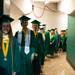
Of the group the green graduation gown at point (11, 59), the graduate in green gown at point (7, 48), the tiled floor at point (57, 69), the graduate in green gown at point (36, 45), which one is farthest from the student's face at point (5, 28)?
the tiled floor at point (57, 69)

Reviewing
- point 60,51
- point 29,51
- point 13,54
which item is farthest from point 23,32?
point 60,51

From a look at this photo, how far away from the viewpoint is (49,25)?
18266 mm

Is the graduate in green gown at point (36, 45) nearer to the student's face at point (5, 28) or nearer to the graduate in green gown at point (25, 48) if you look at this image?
the graduate in green gown at point (25, 48)

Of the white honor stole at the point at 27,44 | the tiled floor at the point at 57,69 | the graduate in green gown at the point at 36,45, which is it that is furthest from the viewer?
the tiled floor at the point at 57,69

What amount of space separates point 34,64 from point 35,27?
1.29 meters

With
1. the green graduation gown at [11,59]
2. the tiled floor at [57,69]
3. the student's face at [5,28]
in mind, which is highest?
the student's face at [5,28]

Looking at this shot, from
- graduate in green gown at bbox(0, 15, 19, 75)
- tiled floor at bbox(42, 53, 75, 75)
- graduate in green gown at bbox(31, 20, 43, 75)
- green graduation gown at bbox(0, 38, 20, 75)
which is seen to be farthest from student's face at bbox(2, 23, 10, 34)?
tiled floor at bbox(42, 53, 75, 75)

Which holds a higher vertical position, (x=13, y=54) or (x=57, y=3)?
(x=57, y=3)

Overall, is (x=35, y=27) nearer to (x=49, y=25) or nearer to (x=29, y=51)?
(x=29, y=51)

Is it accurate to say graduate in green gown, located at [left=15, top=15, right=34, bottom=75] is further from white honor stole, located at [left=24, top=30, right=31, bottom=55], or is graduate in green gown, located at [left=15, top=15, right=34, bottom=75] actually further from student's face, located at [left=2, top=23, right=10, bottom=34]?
student's face, located at [left=2, top=23, right=10, bottom=34]

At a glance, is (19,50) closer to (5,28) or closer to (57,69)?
(5,28)

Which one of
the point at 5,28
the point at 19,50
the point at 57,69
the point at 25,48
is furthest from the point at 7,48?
the point at 57,69

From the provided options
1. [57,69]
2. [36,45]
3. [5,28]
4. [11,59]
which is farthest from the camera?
[57,69]

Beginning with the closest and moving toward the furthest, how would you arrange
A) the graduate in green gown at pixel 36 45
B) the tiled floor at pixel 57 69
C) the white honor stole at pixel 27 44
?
the white honor stole at pixel 27 44 < the graduate in green gown at pixel 36 45 < the tiled floor at pixel 57 69
